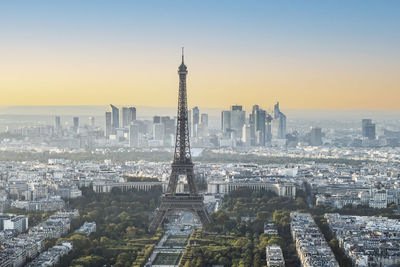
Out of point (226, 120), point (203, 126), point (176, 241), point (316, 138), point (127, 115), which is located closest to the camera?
point (176, 241)

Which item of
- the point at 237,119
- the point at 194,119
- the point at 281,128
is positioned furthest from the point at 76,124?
the point at 281,128

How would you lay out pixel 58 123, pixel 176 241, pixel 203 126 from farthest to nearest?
1. pixel 58 123
2. pixel 203 126
3. pixel 176 241

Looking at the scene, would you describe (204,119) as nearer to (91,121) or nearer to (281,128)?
(281,128)

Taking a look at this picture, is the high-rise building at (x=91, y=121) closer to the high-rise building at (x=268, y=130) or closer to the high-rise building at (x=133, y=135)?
the high-rise building at (x=133, y=135)

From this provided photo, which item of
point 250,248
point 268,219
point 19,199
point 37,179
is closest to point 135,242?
point 250,248

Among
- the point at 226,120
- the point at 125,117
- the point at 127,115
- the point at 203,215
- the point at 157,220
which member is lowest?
the point at 157,220

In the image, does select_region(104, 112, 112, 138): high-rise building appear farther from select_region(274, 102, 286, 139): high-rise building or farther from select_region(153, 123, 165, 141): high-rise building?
select_region(274, 102, 286, 139): high-rise building

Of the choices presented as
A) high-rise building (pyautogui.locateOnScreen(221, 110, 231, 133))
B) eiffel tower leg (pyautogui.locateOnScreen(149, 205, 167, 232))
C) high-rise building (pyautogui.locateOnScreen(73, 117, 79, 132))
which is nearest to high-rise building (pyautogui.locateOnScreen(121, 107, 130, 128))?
high-rise building (pyautogui.locateOnScreen(73, 117, 79, 132))

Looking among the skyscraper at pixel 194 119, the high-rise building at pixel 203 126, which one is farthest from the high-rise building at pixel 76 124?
the high-rise building at pixel 203 126

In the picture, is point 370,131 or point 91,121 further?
point 91,121
